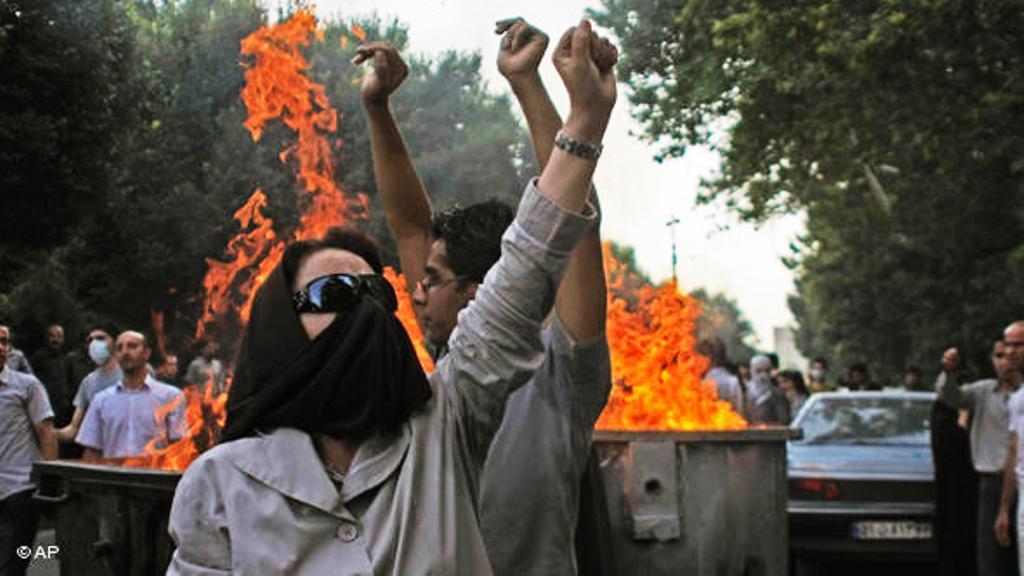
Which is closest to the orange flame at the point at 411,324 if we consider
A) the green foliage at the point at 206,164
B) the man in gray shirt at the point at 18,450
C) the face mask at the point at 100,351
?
the man in gray shirt at the point at 18,450

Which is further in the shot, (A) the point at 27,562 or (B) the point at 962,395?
(B) the point at 962,395

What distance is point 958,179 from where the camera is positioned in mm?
23281

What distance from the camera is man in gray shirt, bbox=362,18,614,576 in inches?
128

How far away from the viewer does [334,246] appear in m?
2.61

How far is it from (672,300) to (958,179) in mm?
16004

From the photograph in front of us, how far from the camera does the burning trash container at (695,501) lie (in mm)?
6863

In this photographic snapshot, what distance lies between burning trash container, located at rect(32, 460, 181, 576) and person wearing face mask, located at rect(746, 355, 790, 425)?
11.6 meters

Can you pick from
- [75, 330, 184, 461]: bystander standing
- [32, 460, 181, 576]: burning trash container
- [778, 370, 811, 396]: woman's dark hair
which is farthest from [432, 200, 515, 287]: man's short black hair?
[778, 370, 811, 396]: woman's dark hair

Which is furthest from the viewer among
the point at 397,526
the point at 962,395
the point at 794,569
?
the point at 794,569

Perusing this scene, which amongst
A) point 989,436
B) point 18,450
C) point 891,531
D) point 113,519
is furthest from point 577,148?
point 891,531

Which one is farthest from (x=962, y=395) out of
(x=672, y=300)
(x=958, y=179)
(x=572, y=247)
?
(x=958, y=179)

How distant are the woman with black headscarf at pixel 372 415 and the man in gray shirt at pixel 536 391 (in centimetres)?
83

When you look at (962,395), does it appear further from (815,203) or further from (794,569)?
(815,203)

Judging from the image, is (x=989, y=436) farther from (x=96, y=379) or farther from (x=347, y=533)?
(x=347, y=533)
